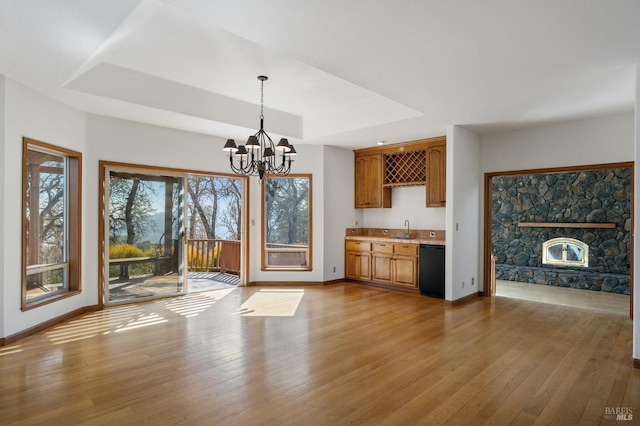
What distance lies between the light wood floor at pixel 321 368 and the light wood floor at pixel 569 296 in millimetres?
1021

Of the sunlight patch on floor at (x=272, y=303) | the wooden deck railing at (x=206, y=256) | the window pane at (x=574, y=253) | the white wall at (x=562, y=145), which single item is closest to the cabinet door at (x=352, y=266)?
the sunlight patch on floor at (x=272, y=303)

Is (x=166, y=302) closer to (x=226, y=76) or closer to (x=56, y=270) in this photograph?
(x=56, y=270)

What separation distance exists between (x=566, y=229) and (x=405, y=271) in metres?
4.90

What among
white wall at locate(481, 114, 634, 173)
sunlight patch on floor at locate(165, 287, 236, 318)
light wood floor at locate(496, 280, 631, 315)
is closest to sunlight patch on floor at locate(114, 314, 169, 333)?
sunlight patch on floor at locate(165, 287, 236, 318)

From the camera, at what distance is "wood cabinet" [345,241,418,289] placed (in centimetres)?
630

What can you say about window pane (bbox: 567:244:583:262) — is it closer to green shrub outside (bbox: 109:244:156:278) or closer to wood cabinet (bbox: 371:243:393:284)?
wood cabinet (bbox: 371:243:393:284)

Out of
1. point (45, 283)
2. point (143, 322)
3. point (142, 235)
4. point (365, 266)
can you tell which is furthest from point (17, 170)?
point (365, 266)

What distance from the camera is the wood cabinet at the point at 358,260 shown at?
276 inches

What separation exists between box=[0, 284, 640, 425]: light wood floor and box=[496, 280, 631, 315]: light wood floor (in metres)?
1.02

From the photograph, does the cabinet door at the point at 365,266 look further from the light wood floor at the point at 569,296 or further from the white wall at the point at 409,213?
the light wood floor at the point at 569,296

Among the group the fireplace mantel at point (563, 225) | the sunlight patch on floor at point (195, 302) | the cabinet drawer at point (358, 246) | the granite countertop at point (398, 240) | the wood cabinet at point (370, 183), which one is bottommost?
the sunlight patch on floor at point (195, 302)

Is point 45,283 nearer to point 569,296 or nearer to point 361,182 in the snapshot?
point 361,182

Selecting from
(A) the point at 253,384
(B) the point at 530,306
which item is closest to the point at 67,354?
(A) the point at 253,384

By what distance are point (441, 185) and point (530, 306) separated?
7.51ft
